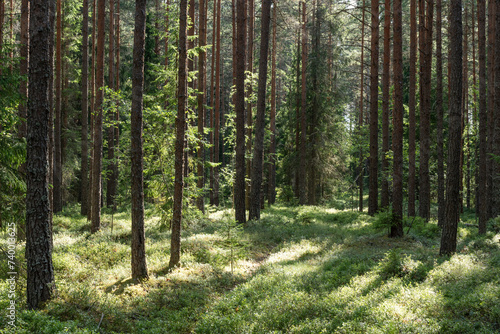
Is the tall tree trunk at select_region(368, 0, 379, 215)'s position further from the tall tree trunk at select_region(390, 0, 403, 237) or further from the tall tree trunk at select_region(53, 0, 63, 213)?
the tall tree trunk at select_region(53, 0, 63, 213)

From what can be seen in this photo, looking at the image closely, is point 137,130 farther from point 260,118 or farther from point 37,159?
point 260,118

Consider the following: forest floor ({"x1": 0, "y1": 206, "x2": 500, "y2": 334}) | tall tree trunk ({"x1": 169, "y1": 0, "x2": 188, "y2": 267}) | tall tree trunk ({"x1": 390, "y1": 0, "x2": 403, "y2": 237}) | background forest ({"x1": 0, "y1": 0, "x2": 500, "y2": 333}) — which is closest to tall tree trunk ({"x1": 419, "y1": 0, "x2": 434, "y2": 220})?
background forest ({"x1": 0, "y1": 0, "x2": 500, "y2": 333})

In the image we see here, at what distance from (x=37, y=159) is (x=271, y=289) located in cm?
574

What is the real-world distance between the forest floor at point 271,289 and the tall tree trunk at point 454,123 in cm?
118

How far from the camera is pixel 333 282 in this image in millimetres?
8477

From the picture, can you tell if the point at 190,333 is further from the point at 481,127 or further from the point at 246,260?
the point at 481,127

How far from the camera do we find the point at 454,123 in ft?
31.8

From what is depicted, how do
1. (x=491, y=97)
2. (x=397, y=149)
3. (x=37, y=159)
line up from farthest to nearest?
(x=491, y=97), (x=397, y=149), (x=37, y=159)

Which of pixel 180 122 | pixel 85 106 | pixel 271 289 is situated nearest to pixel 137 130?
pixel 180 122

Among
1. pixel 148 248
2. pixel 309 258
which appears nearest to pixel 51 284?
pixel 148 248

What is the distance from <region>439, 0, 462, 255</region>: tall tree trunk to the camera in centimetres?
966

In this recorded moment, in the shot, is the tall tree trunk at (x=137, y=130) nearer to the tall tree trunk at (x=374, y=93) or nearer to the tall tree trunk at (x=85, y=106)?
the tall tree trunk at (x=85, y=106)

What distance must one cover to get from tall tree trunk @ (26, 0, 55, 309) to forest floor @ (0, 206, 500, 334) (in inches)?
25.5

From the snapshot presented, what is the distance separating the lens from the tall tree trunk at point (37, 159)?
6.20 m
